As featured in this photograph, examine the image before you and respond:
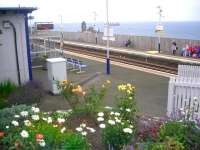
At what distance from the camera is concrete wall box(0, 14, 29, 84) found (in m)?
14.4

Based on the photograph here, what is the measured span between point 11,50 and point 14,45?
262 mm

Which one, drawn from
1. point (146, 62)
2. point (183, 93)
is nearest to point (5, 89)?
point (183, 93)

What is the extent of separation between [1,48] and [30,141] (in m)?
9.38

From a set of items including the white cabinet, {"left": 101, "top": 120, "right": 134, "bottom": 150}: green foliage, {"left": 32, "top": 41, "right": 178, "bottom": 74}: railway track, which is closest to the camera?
{"left": 101, "top": 120, "right": 134, "bottom": 150}: green foliage

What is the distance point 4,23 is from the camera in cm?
1419

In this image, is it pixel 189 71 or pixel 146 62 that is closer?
pixel 189 71

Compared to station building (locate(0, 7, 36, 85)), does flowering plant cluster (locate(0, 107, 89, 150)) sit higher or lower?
lower

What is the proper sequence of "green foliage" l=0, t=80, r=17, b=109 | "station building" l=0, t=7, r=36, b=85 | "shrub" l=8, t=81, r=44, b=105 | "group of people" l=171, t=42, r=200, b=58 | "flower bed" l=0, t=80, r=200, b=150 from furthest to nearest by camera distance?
"group of people" l=171, t=42, r=200, b=58, "station building" l=0, t=7, r=36, b=85, "green foliage" l=0, t=80, r=17, b=109, "shrub" l=8, t=81, r=44, b=105, "flower bed" l=0, t=80, r=200, b=150

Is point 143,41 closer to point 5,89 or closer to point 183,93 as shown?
point 5,89

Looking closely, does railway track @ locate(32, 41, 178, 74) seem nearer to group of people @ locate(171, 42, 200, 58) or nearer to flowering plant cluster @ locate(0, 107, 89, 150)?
group of people @ locate(171, 42, 200, 58)

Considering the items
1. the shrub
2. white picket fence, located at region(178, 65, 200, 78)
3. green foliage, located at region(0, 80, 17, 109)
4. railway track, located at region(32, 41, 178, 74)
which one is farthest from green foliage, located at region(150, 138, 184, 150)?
railway track, located at region(32, 41, 178, 74)

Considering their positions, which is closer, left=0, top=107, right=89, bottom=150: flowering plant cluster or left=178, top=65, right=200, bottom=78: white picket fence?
left=0, top=107, right=89, bottom=150: flowering plant cluster

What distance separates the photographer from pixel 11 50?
48.0ft

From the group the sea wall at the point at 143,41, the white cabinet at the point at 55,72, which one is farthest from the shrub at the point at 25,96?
the sea wall at the point at 143,41
